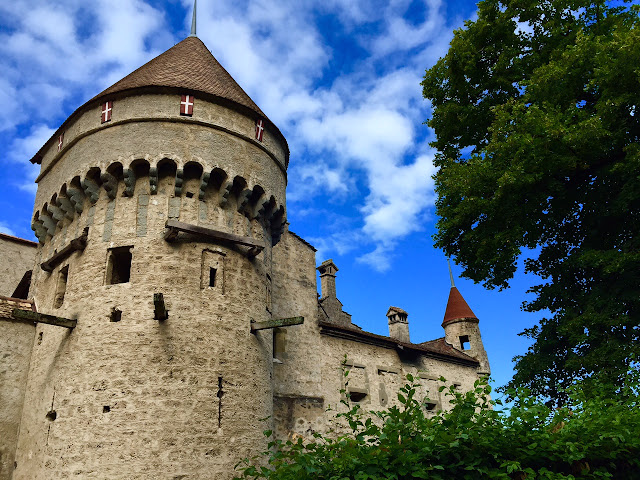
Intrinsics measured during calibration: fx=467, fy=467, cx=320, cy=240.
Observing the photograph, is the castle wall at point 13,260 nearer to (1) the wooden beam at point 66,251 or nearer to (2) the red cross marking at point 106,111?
(1) the wooden beam at point 66,251

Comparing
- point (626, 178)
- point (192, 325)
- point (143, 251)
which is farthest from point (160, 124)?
point (626, 178)

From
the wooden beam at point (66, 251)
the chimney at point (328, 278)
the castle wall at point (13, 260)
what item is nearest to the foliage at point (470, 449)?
the wooden beam at point (66, 251)

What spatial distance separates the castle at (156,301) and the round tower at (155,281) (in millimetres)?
33

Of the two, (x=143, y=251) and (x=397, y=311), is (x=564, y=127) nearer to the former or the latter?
(x=143, y=251)

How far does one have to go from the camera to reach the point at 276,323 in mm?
10891

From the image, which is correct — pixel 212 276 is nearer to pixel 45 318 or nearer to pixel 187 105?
pixel 45 318

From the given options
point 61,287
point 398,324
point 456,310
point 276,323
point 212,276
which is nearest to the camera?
point 276,323

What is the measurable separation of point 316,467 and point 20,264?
18.2m

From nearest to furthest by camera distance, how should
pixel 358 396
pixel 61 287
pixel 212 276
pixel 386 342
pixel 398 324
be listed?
pixel 212 276
pixel 61 287
pixel 358 396
pixel 386 342
pixel 398 324

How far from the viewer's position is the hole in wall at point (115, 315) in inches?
400

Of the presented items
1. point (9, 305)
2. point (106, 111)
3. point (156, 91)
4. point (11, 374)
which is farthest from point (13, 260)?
point (156, 91)

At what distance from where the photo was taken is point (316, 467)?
423 centimetres

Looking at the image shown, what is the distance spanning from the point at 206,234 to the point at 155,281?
156 centimetres

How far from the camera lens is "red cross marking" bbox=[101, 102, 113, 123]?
39.9 feet
